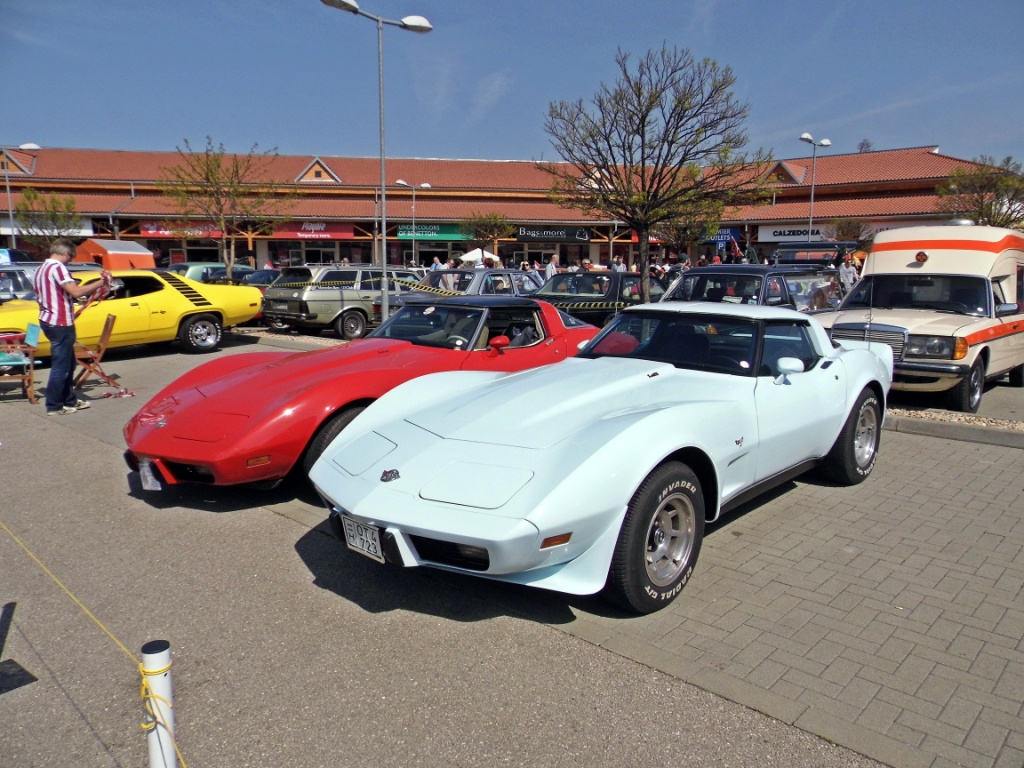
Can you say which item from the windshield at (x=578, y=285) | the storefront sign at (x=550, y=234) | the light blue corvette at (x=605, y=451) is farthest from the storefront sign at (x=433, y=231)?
the light blue corvette at (x=605, y=451)

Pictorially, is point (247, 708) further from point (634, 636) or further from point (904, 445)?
point (904, 445)

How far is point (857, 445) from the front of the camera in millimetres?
5621

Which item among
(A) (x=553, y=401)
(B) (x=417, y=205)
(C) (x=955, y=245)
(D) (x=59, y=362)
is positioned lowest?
(D) (x=59, y=362)

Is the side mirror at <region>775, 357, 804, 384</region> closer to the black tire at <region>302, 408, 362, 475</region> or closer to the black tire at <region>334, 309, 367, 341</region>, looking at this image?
the black tire at <region>302, 408, 362, 475</region>

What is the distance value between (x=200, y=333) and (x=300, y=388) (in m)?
8.96

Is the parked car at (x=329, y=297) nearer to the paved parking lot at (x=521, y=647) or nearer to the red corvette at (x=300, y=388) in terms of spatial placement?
the red corvette at (x=300, y=388)

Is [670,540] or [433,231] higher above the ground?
[433,231]

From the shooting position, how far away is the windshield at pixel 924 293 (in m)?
8.94

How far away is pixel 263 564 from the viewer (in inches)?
163

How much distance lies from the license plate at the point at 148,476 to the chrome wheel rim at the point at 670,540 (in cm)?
328

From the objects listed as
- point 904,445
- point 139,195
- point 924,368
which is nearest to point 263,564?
point 904,445

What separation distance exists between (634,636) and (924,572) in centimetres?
188

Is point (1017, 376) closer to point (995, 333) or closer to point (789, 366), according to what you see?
point (995, 333)

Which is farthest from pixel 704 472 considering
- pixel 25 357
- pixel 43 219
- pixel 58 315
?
pixel 43 219
